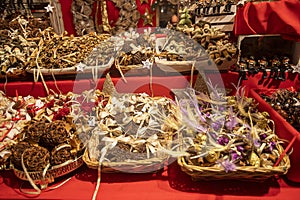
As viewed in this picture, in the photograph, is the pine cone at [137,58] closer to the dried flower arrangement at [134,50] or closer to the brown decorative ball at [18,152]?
the dried flower arrangement at [134,50]

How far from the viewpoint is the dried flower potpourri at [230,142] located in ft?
2.63

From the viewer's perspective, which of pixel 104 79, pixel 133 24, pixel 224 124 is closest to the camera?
pixel 224 124

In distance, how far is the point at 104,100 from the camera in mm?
1273

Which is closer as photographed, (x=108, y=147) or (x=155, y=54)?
(x=108, y=147)

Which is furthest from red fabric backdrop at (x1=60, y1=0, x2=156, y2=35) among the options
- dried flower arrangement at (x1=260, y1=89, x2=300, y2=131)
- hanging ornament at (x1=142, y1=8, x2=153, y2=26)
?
dried flower arrangement at (x1=260, y1=89, x2=300, y2=131)

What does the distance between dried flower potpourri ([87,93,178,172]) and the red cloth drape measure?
29.0 inches

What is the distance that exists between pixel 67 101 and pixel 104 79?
0.27 metres

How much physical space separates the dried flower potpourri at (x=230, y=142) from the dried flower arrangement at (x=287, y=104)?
3.4 inches

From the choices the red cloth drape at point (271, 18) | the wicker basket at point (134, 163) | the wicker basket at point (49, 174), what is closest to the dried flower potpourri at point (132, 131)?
the wicker basket at point (134, 163)

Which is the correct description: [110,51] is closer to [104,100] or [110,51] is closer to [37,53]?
[104,100]

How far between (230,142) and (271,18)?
2.91 ft

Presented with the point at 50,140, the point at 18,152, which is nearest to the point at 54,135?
the point at 50,140

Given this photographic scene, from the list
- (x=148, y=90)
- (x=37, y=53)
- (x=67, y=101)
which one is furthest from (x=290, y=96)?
(x=37, y=53)

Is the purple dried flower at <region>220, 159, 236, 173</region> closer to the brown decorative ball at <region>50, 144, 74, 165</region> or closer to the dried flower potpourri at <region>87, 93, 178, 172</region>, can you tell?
the dried flower potpourri at <region>87, 93, 178, 172</region>
